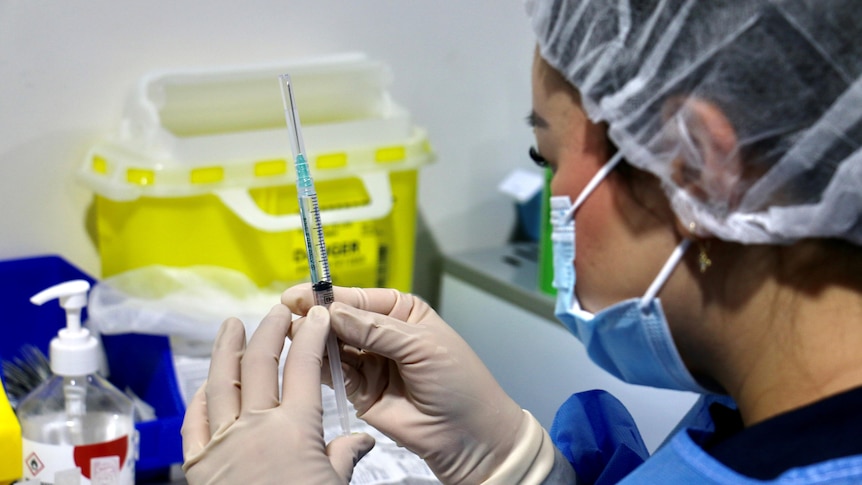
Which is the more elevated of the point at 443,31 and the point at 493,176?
the point at 443,31

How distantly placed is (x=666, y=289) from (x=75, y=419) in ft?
2.05

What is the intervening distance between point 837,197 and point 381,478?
0.59m

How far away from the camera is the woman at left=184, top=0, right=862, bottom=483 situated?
0.60 m

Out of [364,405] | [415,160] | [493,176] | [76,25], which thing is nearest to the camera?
Answer: [364,405]

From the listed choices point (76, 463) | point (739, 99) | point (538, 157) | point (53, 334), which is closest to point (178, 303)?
point (53, 334)

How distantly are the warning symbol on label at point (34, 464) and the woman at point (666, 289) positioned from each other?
0.72ft

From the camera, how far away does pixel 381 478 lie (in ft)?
3.25

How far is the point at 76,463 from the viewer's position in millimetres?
872

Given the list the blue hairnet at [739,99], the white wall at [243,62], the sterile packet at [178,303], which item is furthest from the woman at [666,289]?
the white wall at [243,62]

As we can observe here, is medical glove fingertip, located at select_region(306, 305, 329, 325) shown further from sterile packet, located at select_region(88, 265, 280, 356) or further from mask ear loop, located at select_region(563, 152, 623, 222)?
sterile packet, located at select_region(88, 265, 280, 356)

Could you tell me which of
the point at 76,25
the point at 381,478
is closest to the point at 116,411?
the point at 381,478

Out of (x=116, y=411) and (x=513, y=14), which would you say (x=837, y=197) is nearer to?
(x=116, y=411)

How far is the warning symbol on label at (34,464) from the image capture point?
0.87 meters

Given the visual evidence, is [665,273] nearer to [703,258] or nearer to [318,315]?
[703,258]
